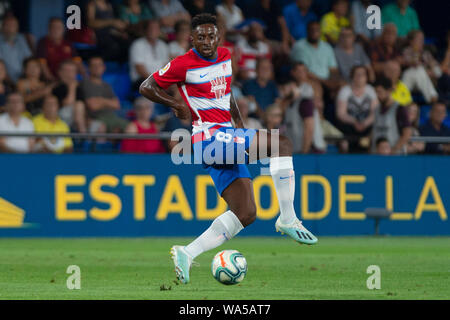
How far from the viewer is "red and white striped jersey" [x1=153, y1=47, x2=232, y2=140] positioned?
8031 mm

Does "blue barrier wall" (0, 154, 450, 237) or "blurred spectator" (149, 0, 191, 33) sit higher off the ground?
"blurred spectator" (149, 0, 191, 33)

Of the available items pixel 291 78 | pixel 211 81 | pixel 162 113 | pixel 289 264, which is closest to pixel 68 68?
pixel 162 113

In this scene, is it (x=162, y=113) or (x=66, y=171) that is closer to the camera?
(x=66, y=171)

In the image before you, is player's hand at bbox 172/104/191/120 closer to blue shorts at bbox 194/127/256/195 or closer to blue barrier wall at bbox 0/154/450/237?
blue shorts at bbox 194/127/256/195

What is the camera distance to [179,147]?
46.6 ft

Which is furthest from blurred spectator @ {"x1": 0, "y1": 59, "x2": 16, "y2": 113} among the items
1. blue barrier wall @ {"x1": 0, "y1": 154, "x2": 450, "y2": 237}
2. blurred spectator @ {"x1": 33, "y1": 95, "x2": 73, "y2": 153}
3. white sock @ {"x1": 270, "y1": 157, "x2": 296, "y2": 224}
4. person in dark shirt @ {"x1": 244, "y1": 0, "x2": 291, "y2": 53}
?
white sock @ {"x1": 270, "y1": 157, "x2": 296, "y2": 224}

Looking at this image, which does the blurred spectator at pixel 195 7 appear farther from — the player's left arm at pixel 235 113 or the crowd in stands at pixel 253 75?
the player's left arm at pixel 235 113

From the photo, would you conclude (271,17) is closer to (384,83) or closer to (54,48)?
(384,83)

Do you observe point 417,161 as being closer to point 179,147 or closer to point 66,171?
point 179,147

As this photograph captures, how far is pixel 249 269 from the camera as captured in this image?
32.0 ft

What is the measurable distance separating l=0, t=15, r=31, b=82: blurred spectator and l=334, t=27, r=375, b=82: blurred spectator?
5682mm

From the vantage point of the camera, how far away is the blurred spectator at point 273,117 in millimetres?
14289

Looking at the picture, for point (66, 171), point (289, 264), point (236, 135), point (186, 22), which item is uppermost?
point (186, 22)

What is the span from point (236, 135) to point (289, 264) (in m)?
2.95
